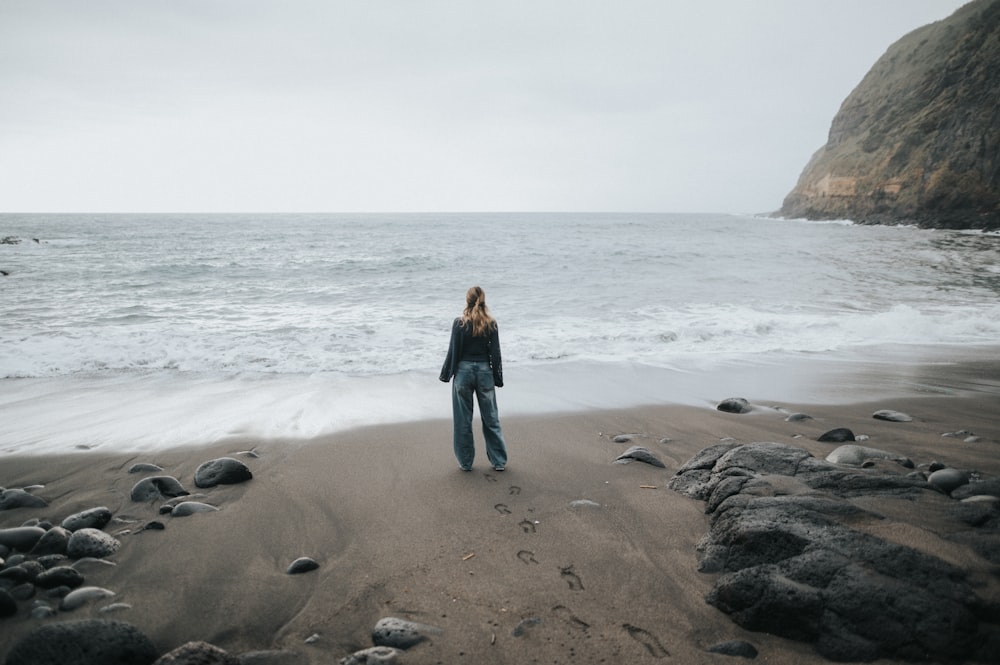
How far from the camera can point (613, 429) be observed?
662 centimetres

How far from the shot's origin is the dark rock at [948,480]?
4.11 metres

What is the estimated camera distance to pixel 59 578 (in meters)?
3.40

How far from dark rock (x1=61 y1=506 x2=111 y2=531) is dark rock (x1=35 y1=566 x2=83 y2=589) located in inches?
29.7

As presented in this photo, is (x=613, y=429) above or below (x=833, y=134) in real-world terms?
below

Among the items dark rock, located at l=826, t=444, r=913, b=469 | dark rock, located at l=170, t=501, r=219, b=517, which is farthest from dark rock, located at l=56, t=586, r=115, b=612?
dark rock, located at l=826, t=444, r=913, b=469

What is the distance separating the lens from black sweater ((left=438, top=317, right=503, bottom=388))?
552cm

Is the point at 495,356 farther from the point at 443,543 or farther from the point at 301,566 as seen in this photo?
the point at 301,566

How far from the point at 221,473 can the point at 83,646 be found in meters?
2.36

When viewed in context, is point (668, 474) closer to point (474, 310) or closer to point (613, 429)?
point (613, 429)

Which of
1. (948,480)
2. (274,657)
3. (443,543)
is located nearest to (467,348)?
(443,543)

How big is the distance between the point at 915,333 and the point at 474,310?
1246 cm

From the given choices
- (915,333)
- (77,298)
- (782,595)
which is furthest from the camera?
(77,298)

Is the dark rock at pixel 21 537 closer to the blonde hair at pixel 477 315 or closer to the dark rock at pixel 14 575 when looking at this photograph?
the dark rock at pixel 14 575

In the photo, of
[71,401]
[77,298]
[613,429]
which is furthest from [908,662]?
[77,298]
